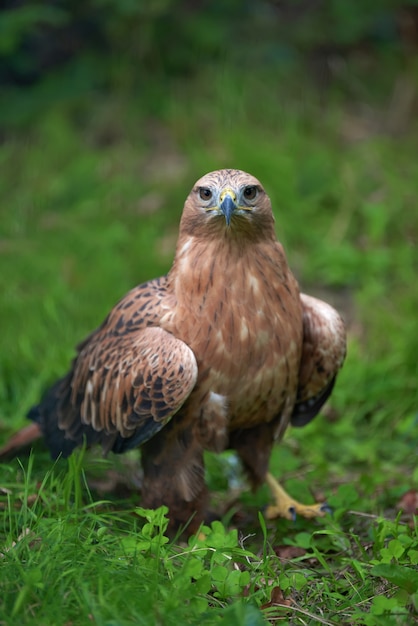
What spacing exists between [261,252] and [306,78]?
531cm

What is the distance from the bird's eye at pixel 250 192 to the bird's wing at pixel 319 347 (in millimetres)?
736

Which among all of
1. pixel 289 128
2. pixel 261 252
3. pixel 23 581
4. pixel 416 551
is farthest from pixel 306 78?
pixel 23 581

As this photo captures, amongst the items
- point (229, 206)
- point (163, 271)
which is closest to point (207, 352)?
point (229, 206)

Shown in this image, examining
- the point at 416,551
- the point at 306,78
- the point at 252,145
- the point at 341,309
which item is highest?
the point at 306,78

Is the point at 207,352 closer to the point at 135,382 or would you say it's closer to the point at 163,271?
the point at 135,382

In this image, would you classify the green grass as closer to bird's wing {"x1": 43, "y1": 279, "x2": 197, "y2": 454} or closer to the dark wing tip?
bird's wing {"x1": 43, "y1": 279, "x2": 197, "y2": 454}

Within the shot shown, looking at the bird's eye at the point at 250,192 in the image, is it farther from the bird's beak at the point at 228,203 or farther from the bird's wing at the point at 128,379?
the bird's wing at the point at 128,379

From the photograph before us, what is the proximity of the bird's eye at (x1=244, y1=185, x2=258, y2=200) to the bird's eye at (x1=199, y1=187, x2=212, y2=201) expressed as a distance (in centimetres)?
15

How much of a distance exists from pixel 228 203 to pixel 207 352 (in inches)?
25.3

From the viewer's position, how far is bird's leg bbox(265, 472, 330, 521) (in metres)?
4.41

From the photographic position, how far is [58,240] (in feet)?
23.1

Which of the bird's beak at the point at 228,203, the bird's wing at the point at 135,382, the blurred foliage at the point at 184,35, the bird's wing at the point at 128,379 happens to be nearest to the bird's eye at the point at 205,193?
the bird's beak at the point at 228,203

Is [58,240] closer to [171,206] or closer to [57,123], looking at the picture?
[171,206]

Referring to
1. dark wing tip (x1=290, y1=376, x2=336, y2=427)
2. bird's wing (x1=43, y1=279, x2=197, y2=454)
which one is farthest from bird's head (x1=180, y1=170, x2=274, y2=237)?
dark wing tip (x1=290, y1=376, x2=336, y2=427)
